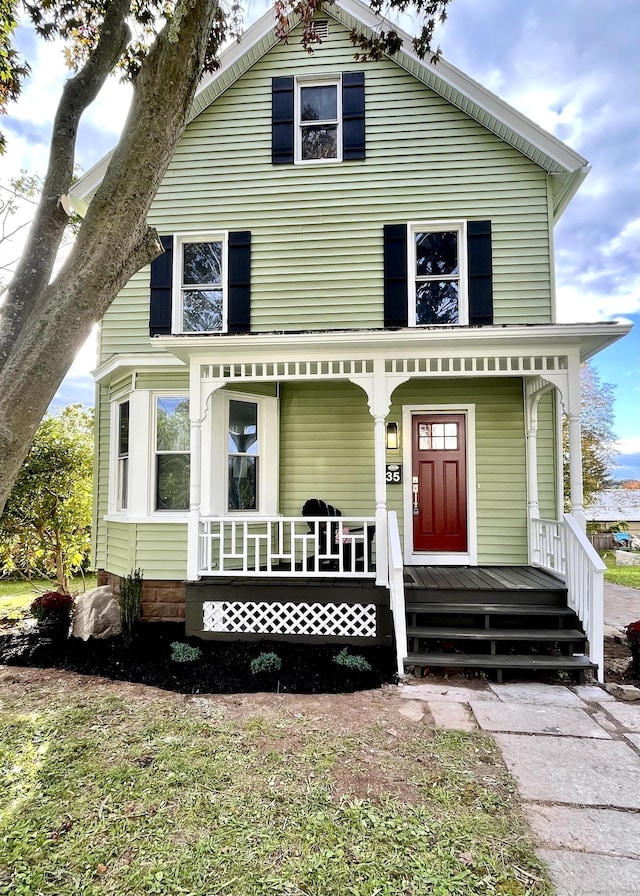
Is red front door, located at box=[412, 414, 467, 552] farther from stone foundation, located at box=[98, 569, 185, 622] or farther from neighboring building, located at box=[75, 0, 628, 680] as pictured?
stone foundation, located at box=[98, 569, 185, 622]

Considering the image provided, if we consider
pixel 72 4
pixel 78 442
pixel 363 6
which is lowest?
pixel 78 442

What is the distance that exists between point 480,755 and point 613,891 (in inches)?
43.2

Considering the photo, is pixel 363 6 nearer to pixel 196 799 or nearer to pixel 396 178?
pixel 396 178

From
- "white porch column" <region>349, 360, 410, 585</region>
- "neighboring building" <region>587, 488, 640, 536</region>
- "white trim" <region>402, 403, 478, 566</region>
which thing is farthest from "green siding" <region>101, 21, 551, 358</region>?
"neighboring building" <region>587, 488, 640, 536</region>

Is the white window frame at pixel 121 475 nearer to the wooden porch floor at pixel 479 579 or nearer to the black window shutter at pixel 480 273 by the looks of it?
the wooden porch floor at pixel 479 579

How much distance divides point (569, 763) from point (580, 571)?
2175 mm

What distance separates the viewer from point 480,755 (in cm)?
311

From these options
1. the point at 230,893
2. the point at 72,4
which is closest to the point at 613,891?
the point at 230,893

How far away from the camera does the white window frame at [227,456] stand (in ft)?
20.6

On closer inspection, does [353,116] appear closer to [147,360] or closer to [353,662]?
[147,360]

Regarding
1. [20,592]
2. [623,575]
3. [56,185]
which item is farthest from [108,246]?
[623,575]

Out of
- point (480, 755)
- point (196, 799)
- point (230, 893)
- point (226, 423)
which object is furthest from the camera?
point (226, 423)

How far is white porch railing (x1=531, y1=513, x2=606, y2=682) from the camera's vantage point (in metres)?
4.46

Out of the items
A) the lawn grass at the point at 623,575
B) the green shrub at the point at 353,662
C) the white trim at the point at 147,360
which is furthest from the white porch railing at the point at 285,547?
the lawn grass at the point at 623,575
